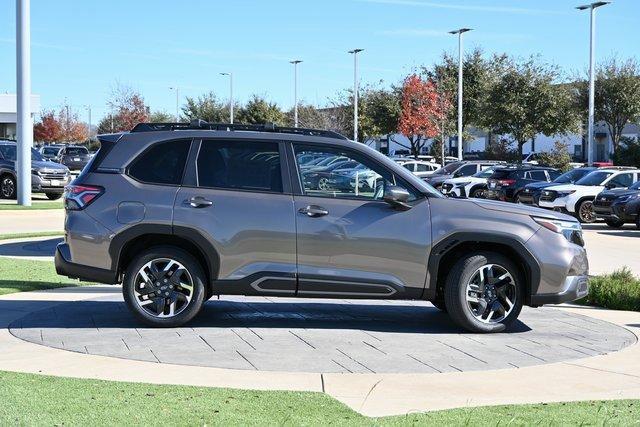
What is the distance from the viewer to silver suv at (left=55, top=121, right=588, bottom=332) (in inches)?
340

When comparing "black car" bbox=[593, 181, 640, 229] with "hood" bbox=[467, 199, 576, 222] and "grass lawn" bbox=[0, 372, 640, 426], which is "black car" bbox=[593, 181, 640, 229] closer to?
"hood" bbox=[467, 199, 576, 222]

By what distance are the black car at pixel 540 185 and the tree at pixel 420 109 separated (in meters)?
31.5

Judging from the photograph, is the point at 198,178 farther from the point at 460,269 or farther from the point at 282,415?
the point at 282,415

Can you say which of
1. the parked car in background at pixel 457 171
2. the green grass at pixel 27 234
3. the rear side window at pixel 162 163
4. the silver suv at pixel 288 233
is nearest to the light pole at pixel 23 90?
the green grass at pixel 27 234

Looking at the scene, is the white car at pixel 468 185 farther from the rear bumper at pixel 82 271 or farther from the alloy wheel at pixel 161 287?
the rear bumper at pixel 82 271

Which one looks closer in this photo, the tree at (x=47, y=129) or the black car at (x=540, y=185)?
the black car at (x=540, y=185)

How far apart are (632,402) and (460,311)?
8.52 feet

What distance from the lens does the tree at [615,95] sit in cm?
5141

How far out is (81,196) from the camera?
883 centimetres

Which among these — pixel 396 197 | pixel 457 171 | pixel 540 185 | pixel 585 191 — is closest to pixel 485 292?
pixel 396 197

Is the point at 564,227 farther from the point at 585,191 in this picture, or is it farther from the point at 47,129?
the point at 47,129

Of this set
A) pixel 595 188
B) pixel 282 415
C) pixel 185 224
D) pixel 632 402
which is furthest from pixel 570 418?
pixel 595 188

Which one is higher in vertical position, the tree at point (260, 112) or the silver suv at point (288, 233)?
the tree at point (260, 112)

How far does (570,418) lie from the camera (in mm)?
5809
